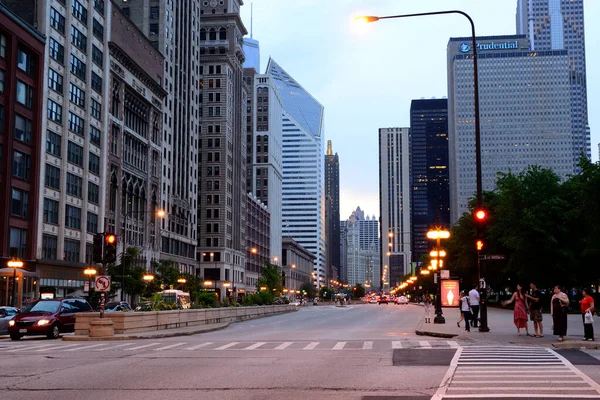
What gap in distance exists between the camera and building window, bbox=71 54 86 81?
77.3 metres

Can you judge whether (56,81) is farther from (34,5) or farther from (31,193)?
(31,193)

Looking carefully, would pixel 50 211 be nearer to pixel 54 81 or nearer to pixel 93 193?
pixel 93 193

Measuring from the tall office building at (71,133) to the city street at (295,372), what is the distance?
166 ft

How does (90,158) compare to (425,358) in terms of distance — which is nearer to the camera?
(425,358)

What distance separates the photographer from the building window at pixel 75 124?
251ft

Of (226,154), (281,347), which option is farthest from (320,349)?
(226,154)

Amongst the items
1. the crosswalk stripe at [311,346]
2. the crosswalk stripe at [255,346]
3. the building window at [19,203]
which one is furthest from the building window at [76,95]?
the crosswalk stripe at [311,346]

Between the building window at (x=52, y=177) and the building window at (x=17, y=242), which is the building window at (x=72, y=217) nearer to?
the building window at (x=52, y=177)

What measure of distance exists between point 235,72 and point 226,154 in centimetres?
2048

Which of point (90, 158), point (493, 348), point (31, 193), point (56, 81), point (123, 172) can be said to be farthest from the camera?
point (123, 172)

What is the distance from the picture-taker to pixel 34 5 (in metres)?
71.4

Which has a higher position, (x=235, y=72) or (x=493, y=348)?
(x=235, y=72)

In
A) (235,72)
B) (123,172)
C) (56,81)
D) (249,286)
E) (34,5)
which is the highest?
(235,72)

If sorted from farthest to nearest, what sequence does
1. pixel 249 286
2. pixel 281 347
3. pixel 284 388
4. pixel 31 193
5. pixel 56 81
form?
pixel 249 286, pixel 56 81, pixel 31 193, pixel 281 347, pixel 284 388
